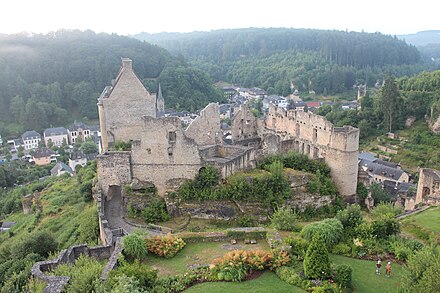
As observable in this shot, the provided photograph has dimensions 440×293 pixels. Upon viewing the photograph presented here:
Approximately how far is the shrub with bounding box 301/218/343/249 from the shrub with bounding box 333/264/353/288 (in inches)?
120

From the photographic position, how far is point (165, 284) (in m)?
16.0

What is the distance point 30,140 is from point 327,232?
277ft

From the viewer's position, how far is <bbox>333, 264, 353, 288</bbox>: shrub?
1598cm

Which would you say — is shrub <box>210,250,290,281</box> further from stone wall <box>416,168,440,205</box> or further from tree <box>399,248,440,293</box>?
stone wall <box>416,168,440,205</box>

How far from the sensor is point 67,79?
111750 millimetres

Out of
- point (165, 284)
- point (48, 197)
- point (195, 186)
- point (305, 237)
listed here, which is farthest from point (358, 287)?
point (48, 197)

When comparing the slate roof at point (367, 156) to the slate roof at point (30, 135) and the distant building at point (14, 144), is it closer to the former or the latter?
the slate roof at point (30, 135)

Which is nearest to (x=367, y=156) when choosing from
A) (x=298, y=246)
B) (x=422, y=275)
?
(x=298, y=246)

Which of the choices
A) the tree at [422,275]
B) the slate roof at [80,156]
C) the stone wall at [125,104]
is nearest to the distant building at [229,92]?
the slate roof at [80,156]

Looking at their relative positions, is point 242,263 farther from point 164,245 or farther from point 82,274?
point 82,274

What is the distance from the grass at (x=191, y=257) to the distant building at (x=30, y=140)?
262 feet

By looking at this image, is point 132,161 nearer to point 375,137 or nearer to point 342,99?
point 375,137

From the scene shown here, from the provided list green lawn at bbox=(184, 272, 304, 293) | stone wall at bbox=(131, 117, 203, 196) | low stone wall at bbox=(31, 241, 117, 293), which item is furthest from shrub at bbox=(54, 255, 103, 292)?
stone wall at bbox=(131, 117, 203, 196)

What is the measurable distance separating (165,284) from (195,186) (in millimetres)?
11421
